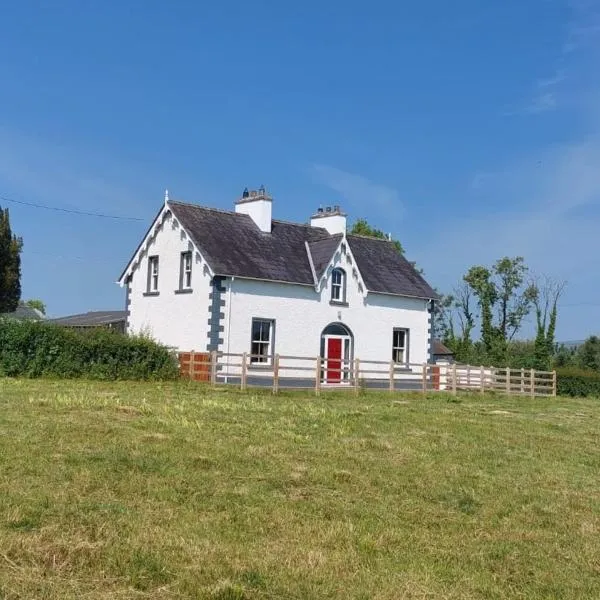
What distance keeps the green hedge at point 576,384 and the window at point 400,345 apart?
9.06 meters

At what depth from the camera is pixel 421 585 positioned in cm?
627

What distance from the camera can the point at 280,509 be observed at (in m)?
8.30

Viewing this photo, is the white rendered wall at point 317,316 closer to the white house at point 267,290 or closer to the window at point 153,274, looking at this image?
the white house at point 267,290

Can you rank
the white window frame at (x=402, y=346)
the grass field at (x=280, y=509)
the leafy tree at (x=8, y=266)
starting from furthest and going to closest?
the leafy tree at (x=8, y=266), the white window frame at (x=402, y=346), the grass field at (x=280, y=509)

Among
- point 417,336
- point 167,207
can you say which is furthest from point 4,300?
point 417,336

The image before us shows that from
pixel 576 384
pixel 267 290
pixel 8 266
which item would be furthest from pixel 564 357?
pixel 8 266

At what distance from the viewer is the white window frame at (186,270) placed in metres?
31.1

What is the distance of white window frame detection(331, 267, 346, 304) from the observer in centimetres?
3300

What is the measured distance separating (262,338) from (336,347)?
3.85m

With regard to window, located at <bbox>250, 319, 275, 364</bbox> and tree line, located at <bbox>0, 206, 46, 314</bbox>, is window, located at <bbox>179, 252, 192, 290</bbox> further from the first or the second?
tree line, located at <bbox>0, 206, 46, 314</bbox>

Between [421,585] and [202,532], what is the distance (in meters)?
2.19

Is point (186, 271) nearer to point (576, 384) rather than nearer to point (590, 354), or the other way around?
point (576, 384)

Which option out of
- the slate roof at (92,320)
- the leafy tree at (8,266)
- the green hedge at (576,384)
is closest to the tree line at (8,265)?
the leafy tree at (8,266)

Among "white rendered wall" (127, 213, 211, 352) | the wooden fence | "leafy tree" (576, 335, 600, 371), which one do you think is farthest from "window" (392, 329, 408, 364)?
"leafy tree" (576, 335, 600, 371)
